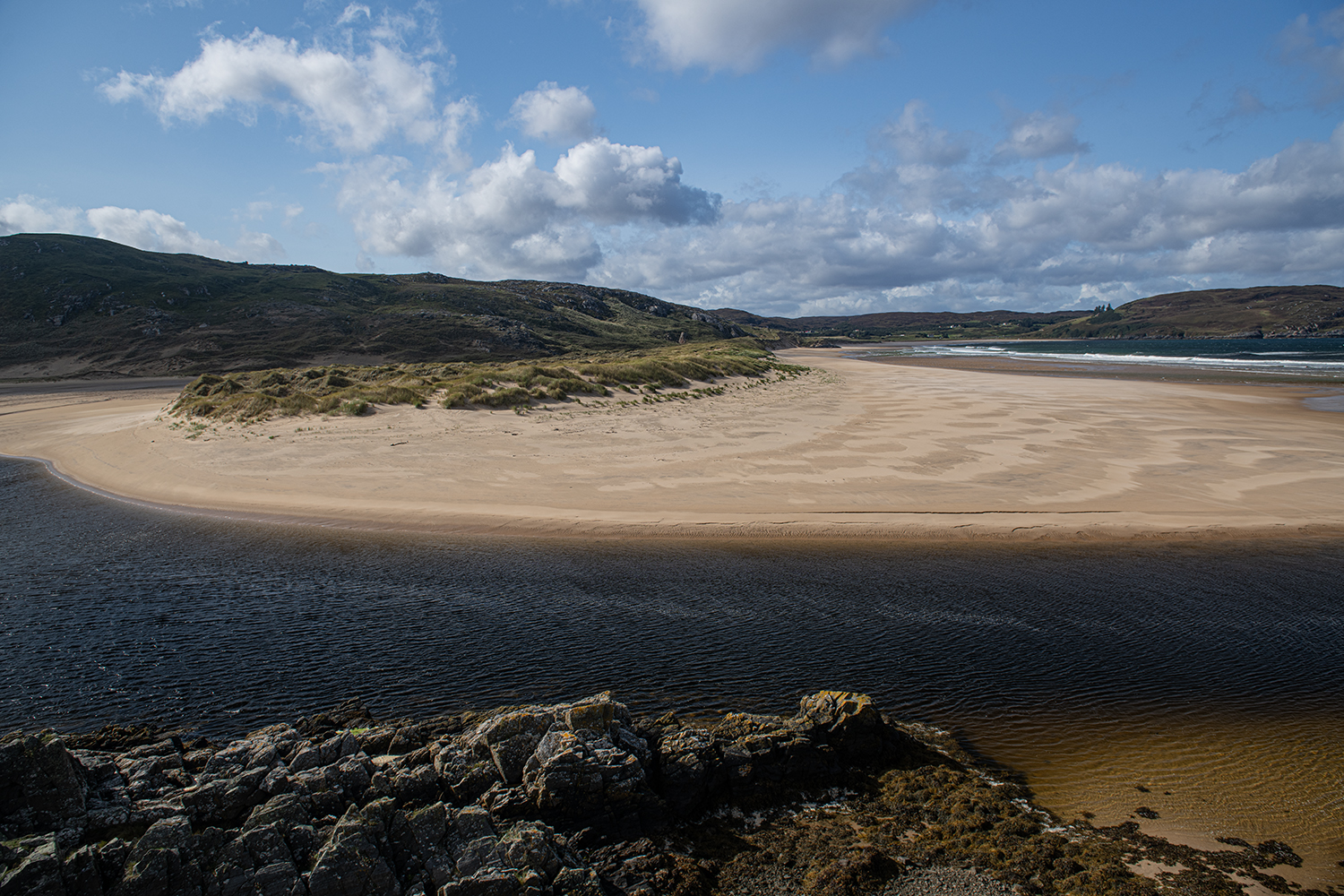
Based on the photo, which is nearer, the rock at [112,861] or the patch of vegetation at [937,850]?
the rock at [112,861]

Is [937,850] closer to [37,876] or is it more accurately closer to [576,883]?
[576,883]

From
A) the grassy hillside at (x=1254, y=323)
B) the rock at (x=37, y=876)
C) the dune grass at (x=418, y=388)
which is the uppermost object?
the grassy hillside at (x=1254, y=323)

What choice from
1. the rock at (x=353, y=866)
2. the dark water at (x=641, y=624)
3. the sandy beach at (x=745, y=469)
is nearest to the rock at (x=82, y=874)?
the rock at (x=353, y=866)

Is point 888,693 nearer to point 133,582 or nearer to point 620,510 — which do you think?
point 620,510

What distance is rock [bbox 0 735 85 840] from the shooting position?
467 cm

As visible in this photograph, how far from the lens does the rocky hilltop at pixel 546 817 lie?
14.8ft

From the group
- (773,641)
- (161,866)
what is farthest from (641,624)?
(161,866)

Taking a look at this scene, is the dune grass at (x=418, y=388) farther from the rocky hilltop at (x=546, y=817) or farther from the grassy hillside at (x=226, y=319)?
the grassy hillside at (x=226, y=319)

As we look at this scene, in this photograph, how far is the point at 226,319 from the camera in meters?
75.2

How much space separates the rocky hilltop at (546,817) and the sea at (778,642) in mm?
891

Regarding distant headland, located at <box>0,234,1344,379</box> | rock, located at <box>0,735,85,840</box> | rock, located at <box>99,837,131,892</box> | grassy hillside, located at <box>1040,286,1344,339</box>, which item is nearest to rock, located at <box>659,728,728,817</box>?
rock, located at <box>99,837,131,892</box>

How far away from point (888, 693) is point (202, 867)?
6764 mm

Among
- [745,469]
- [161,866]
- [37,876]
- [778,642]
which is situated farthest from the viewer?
[745,469]

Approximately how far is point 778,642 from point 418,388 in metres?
23.6
